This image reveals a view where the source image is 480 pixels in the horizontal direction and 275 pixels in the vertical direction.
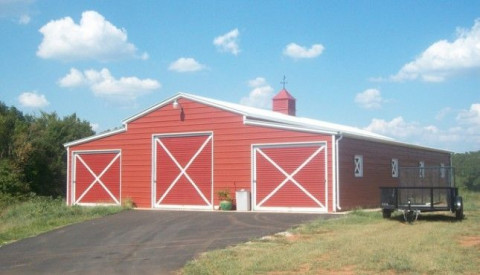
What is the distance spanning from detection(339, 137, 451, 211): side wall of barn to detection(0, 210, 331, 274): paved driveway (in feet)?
9.12

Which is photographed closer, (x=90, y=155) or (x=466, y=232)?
(x=466, y=232)

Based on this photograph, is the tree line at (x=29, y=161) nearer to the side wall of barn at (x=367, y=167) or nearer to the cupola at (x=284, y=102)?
the cupola at (x=284, y=102)

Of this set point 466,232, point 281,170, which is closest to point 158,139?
point 281,170

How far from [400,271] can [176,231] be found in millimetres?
8478

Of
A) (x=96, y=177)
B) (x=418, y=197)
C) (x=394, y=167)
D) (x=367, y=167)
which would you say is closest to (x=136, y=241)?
(x=418, y=197)

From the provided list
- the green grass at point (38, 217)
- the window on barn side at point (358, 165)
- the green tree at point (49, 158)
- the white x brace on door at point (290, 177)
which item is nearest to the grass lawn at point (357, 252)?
the white x brace on door at point (290, 177)

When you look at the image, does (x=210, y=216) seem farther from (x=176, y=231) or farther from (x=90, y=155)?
(x=90, y=155)

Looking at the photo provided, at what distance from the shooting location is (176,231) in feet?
54.5

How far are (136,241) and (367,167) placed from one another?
38.3ft

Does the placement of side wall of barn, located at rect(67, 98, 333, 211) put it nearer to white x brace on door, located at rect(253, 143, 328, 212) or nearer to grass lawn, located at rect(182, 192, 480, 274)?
white x brace on door, located at rect(253, 143, 328, 212)

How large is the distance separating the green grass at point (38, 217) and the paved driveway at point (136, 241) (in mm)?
756

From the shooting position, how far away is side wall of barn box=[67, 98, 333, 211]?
73.4ft

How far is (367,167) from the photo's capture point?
77.7 ft

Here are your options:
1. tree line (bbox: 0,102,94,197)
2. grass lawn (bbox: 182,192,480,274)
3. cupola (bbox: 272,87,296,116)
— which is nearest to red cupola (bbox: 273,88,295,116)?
cupola (bbox: 272,87,296,116)
